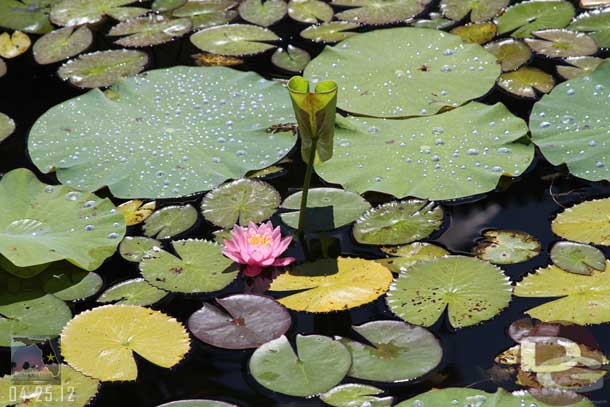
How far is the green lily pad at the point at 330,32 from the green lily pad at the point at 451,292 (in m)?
1.64

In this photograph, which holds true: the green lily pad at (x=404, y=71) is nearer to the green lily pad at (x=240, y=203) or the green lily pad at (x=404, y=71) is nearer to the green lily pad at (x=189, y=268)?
the green lily pad at (x=240, y=203)

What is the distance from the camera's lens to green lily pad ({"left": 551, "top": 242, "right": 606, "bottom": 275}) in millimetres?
2754

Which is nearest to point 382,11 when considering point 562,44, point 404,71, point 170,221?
point 404,71

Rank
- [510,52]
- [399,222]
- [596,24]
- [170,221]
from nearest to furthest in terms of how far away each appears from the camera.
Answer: [399,222], [170,221], [510,52], [596,24]

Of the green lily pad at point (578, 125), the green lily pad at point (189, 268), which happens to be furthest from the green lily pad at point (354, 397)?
the green lily pad at point (578, 125)

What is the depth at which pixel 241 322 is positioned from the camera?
8.79 ft

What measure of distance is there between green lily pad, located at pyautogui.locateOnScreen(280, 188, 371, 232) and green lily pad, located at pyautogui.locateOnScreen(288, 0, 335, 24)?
4.57 ft

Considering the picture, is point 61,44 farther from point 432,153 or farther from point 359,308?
point 359,308

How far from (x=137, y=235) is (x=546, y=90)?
1.72 meters

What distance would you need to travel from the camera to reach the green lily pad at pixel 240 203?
311 centimetres

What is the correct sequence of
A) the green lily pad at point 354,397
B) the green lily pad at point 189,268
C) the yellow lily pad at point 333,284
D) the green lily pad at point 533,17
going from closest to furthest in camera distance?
the green lily pad at point 354,397 → the yellow lily pad at point 333,284 → the green lily pad at point 189,268 → the green lily pad at point 533,17

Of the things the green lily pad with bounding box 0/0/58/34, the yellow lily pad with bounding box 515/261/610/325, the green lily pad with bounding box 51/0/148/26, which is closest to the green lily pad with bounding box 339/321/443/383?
the yellow lily pad with bounding box 515/261/610/325

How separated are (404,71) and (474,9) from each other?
0.73m

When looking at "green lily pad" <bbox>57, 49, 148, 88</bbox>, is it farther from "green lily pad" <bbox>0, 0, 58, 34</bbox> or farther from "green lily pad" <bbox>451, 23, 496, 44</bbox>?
"green lily pad" <bbox>451, 23, 496, 44</bbox>
